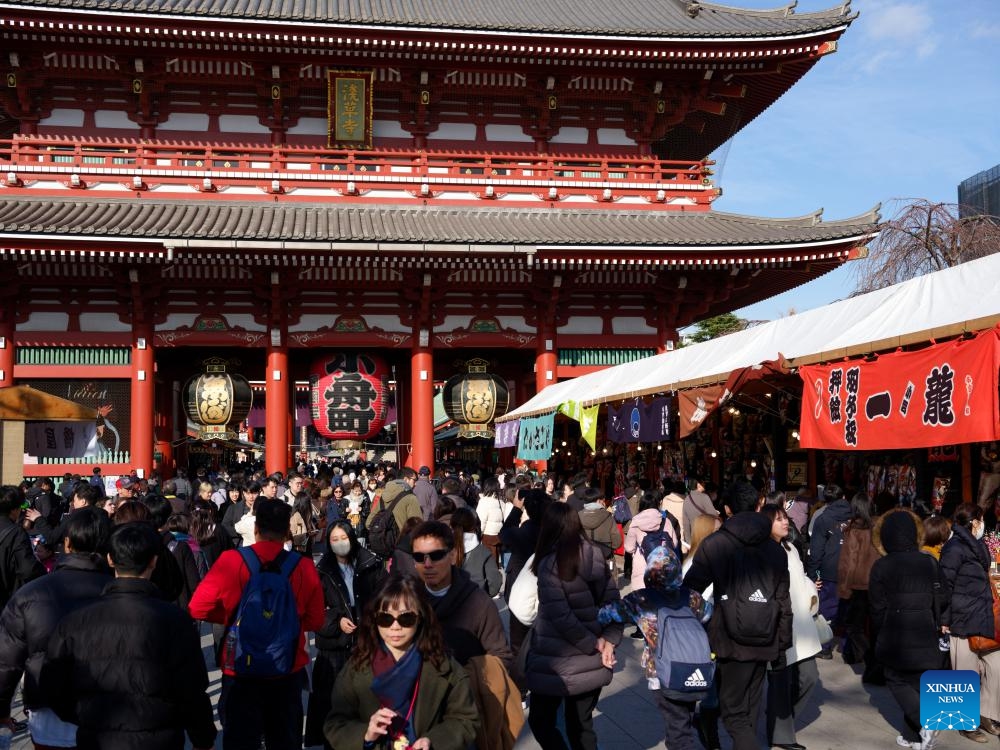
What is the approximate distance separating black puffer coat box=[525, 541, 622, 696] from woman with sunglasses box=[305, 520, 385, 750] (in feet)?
3.19

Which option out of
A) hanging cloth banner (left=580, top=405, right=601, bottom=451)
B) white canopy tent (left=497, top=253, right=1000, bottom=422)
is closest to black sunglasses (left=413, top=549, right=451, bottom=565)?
white canopy tent (left=497, top=253, right=1000, bottom=422)

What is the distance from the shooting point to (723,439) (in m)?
14.3

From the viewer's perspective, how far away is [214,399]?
18562 millimetres

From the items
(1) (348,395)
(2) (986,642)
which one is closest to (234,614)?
(2) (986,642)

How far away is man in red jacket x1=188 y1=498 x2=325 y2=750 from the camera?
4.64 meters

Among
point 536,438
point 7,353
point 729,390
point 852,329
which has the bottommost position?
point 536,438

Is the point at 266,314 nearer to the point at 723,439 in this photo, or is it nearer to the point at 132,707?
the point at 723,439

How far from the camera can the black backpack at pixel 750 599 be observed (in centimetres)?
534

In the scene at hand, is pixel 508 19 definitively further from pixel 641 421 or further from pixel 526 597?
pixel 526 597

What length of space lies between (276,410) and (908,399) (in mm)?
14147

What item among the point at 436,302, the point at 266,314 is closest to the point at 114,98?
the point at 266,314

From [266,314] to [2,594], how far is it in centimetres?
1332

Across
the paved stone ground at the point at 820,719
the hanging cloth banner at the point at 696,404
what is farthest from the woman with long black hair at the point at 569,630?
the hanging cloth banner at the point at 696,404

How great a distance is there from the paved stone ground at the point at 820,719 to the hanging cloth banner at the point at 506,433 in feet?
31.4
